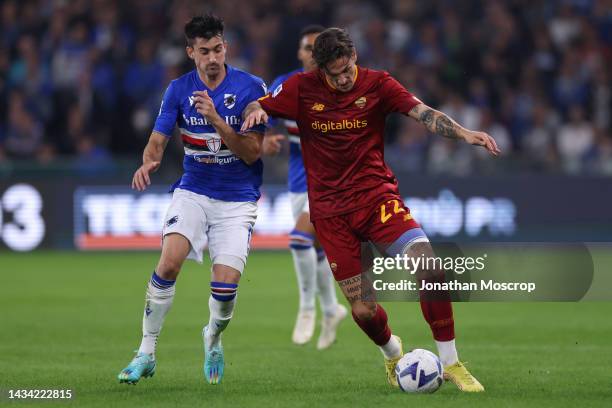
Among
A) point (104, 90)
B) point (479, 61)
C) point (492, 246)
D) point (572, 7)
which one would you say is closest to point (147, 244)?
point (104, 90)

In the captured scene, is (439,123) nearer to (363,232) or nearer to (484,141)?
(484,141)

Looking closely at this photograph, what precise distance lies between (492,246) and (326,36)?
1791 millimetres

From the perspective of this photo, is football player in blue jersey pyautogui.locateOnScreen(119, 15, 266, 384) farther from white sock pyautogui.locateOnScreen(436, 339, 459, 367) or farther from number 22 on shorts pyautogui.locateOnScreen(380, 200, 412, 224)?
white sock pyautogui.locateOnScreen(436, 339, 459, 367)

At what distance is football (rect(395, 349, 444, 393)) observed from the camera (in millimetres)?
7898

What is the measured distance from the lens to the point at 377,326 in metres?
8.14

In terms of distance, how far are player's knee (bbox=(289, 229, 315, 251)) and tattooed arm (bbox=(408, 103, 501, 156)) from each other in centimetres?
338

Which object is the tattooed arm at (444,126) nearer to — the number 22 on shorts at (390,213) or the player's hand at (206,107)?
the number 22 on shorts at (390,213)

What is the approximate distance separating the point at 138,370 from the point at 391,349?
5.86ft

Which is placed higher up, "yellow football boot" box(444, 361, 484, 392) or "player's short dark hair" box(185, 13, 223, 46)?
"player's short dark hair" box(185, 13, 223, 46)

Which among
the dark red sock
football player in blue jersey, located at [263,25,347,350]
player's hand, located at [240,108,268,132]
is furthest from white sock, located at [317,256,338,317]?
player's hand, located at [240,108,268,132]

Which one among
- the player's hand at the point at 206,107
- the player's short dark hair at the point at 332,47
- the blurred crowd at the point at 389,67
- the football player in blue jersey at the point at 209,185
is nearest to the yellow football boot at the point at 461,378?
the football player in blue jersey at the point at 209,185

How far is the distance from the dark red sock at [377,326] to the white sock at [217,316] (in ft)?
3.22

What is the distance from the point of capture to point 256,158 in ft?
28.5

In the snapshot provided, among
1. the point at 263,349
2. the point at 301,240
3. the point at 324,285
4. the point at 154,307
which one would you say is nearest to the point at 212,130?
the point at 154,307
